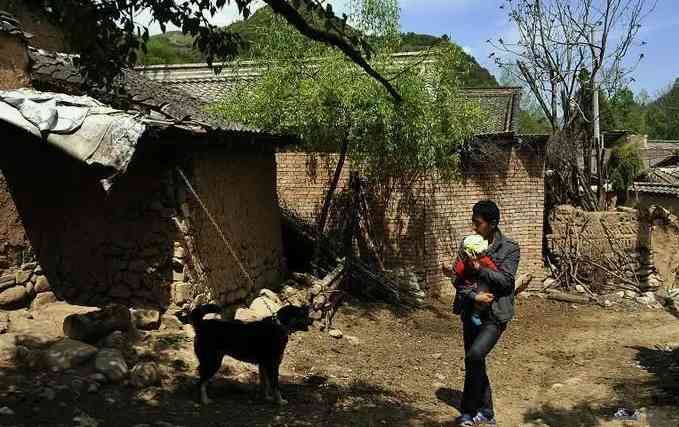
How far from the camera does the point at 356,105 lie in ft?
29.8

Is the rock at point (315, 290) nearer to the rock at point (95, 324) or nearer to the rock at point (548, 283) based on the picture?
the rock at point (95, 324)

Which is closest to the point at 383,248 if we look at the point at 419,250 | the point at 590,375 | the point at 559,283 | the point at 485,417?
the point at 419,250

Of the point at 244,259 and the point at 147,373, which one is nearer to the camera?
the point at 147,373

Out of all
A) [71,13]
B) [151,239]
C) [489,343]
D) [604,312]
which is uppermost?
[71,13]

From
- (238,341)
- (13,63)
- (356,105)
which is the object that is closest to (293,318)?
(238,341)

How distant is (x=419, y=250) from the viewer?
1216 centimetres

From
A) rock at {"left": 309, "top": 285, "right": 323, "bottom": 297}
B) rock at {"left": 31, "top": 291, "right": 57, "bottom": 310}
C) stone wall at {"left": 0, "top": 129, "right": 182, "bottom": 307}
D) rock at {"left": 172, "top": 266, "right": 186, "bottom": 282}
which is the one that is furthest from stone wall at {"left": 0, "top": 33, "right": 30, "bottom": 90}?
rock at {"left": 309, "top": 285, "right": 323, "bottom": 297}

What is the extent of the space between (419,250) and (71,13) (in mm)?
8492

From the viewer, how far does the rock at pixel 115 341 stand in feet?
19.4

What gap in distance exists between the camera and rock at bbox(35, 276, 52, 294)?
22.2 ft

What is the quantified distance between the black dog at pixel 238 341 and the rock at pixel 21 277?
2.51 metres

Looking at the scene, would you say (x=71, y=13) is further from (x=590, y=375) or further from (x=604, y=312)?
(x=604, y=312)

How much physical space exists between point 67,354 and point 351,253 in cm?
734

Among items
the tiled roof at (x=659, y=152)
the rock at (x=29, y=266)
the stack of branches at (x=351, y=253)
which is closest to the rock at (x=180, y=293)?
the rock at (x=29, y=266)
